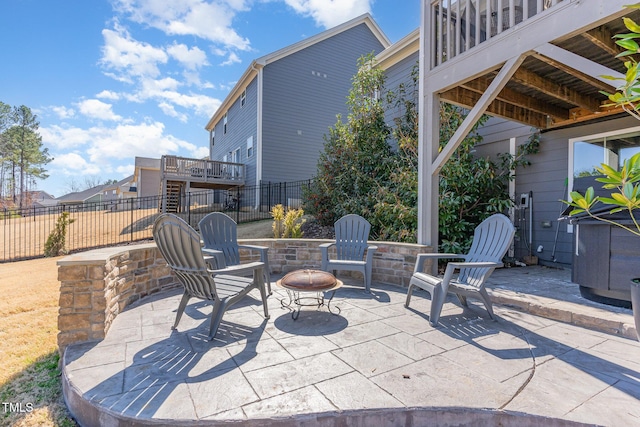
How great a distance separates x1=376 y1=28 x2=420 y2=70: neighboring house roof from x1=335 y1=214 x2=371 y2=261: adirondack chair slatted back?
544cm

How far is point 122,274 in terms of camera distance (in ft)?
10.8

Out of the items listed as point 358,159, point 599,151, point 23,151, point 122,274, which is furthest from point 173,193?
point 23,151

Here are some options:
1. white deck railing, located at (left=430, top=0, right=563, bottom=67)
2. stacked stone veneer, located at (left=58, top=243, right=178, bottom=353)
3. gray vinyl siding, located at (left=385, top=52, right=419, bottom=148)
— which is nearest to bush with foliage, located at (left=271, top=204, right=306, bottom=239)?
gray vinyl siding, located at (left=385, top=52, right=419, bottom=148)

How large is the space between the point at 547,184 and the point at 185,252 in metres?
6.20

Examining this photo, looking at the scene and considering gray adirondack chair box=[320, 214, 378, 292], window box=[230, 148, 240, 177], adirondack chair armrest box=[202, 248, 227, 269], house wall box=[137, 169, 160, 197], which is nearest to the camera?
adirondack chair armrest box=[202, 248, 227, 269]

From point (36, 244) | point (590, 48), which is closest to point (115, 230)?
point (36, 244)

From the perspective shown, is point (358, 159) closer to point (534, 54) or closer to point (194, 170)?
point (534, 54)


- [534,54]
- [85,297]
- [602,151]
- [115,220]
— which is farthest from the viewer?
[115,220]

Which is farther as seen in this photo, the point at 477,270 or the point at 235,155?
the point at 235,155

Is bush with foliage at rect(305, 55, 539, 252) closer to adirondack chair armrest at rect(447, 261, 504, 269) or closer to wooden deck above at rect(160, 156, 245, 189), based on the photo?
adirondack chair armrest at rect(447, 261, 504, 269)

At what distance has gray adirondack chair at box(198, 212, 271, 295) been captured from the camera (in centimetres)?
405

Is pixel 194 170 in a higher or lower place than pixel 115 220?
higher

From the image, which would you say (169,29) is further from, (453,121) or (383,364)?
(383,364)

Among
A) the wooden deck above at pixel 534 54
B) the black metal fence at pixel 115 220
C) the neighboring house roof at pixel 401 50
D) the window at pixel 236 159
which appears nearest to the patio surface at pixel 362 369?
the wooden deck above at pixel 534 54
